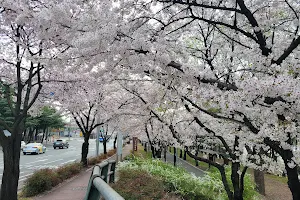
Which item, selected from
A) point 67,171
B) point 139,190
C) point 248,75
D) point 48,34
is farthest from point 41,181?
point 248,75

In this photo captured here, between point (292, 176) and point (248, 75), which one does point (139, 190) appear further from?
point (248, 75)

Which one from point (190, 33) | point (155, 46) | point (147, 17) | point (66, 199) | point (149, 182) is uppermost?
point (190, 33)

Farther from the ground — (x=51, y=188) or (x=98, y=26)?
(x=98, y=26)

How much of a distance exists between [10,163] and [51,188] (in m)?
3.49

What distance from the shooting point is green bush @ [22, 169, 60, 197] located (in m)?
9.60

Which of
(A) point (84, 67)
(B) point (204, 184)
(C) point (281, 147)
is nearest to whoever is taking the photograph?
(C) point (281, 147)

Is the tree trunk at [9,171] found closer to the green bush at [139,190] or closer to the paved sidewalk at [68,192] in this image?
the paved sidewalk at [68,192]

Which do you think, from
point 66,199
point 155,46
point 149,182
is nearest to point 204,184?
point 149,182

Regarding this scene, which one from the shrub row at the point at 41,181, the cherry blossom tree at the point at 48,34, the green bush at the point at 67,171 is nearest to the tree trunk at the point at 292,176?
the cherry blossom tree at the point at 48,34

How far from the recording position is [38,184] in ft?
32.1

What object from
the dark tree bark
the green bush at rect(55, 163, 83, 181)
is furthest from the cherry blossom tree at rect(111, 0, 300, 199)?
the green bush at rect(55, 163, 83, 181)

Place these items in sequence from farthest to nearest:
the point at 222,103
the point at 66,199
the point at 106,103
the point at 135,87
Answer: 1. the point at 106,103
2. the point at 135,87
3. the point at 66,199
4. the point at 222,103

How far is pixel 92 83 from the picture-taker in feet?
33.6

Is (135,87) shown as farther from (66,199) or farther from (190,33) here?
A: (66,199)
